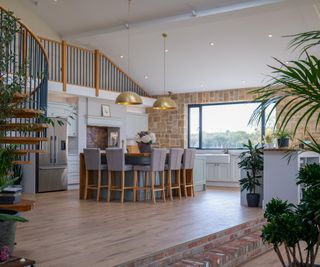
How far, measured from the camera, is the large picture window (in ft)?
38.2

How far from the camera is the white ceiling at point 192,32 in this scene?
8094 millimetres

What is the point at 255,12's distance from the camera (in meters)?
7.75

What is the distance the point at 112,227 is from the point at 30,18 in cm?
667

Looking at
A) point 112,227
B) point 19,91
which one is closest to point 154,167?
point 112,227

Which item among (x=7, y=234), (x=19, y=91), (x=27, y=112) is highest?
(x=19, y=91)

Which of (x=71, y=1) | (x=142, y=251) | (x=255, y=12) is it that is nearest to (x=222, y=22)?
(x=255, y=12)

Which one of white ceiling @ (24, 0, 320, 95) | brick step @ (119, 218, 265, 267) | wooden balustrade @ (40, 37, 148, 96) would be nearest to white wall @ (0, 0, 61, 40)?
white ceiling @ (24, 0, 320, 95)

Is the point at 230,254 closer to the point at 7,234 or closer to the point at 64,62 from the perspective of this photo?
the point at 7,234

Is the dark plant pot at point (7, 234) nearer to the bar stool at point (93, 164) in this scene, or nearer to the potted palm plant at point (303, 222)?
the potted palm plant at point (303, 222)

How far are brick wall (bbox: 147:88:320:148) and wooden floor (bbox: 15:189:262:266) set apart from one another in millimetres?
4548

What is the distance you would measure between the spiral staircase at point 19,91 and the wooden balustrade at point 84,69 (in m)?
1.36

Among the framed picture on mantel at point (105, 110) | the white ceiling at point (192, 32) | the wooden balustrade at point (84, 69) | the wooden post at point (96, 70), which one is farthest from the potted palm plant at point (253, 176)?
the framed picture on mantel at point (105, 110)

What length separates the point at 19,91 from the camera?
14.0ft

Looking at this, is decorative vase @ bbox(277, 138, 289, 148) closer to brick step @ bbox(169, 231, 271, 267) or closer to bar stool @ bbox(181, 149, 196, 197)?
brick step @ bbox(169, 231, 271, 267)
